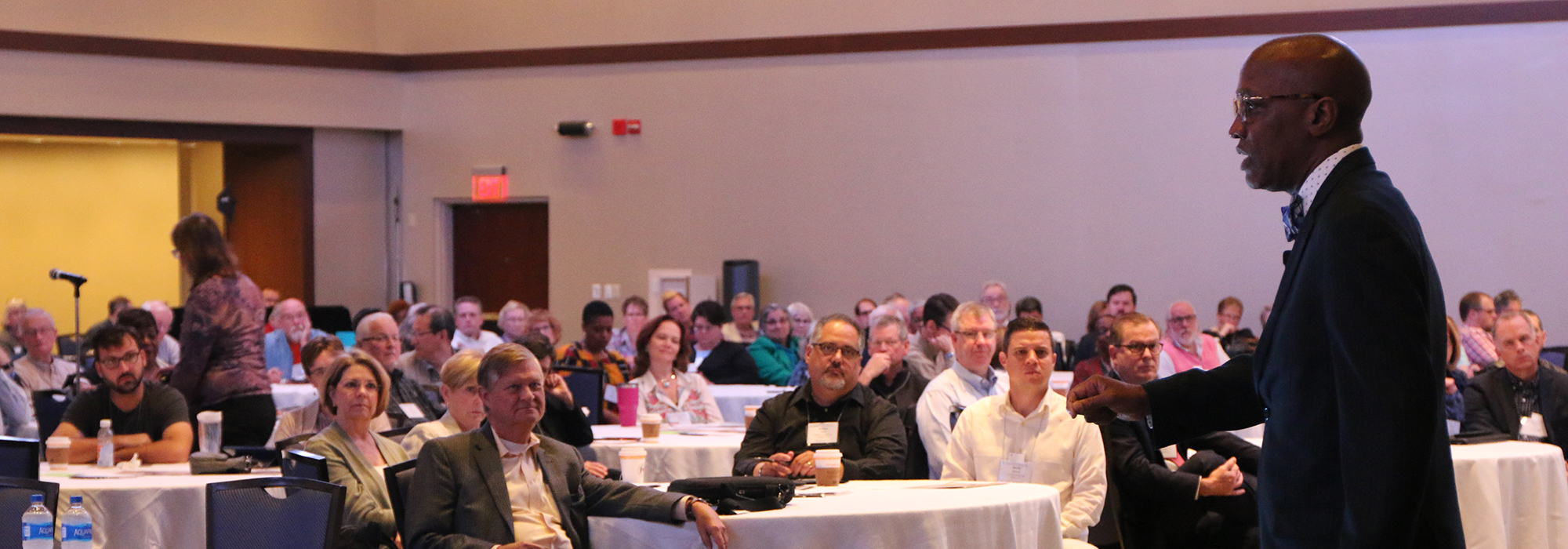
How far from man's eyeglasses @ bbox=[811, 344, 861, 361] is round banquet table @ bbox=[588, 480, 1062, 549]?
91cm

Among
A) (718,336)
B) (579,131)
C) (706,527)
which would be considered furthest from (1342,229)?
(579,131)

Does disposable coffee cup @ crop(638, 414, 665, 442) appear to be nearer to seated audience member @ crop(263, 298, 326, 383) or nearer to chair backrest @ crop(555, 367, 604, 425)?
chair backrest @ crop(555, 367, 604, 425)

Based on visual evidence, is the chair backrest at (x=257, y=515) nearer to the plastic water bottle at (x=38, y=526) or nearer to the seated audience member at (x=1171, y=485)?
the plastic water bottle at (x=38, y=526)

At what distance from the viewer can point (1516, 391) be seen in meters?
5.95

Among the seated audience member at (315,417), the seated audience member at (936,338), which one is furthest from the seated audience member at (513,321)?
the seated audience member at (315,417)

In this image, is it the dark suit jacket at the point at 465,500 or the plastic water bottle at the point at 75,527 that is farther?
the plastic water bottle at the point at 75,527

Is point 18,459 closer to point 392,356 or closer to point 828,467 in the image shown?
point 392,356

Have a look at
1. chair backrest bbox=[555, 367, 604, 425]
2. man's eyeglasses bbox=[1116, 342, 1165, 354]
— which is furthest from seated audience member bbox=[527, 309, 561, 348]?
man's eyeglasses bbox=[1116, 342, 1165, 354]

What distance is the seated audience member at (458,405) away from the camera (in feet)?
14.6

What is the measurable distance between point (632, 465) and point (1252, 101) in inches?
126

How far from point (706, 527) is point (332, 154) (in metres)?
9.86

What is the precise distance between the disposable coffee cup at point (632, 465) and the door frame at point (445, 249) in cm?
792

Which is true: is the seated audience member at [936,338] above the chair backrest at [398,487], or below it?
above

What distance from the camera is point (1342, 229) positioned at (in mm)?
1627
